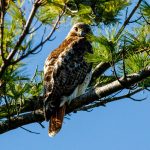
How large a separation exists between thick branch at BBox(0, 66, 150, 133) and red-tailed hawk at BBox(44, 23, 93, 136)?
0.96 feet

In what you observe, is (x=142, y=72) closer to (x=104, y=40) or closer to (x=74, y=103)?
(x=104, y=40)

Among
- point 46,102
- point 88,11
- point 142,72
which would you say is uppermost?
point 88,11

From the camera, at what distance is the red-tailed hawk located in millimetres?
4051

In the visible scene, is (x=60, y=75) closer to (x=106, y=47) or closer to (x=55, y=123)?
(x=55, y=123)

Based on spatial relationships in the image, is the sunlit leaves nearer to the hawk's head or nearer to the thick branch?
the thick branch

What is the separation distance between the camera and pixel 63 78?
4.32m

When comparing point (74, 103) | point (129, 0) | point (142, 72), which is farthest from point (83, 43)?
point (142, 72)

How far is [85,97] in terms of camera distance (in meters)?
3.39

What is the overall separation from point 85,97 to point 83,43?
1.46 meters

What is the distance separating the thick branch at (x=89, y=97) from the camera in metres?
3.19

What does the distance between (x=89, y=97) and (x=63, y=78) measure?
0.98m

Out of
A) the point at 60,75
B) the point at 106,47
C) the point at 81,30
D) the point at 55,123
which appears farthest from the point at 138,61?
the point at 81,30

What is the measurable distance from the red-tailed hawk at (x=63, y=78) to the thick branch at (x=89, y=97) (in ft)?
0.96

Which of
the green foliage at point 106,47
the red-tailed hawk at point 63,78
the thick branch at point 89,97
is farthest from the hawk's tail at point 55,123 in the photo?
the green foliage at point 106,47
